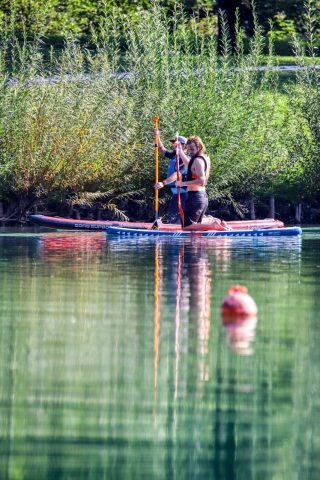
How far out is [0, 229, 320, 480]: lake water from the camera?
Result: 8859 millimetres

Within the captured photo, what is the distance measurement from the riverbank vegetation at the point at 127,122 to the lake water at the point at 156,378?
32.1 ft

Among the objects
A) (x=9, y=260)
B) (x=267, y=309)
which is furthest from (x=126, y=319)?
(x=9, y=260)

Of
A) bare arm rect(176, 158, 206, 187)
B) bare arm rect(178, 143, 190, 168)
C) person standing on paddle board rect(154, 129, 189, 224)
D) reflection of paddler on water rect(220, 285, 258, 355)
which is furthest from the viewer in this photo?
person standing on paddle board rect(154, 129, 189, 224)

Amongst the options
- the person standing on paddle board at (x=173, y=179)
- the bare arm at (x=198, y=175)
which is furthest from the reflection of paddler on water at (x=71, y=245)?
the bare arm at (x=198, y=175)

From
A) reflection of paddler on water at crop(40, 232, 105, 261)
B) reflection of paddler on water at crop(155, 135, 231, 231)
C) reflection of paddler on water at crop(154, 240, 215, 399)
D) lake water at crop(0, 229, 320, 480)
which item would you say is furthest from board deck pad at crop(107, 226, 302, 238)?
lake water at crop(0, 229, 320, 480)

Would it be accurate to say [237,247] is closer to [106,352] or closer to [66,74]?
[66,74]

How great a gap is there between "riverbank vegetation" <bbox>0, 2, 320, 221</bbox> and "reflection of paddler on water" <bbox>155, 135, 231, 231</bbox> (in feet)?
10.1

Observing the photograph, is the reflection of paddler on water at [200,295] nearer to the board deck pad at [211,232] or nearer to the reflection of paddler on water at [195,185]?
the board deck pad at [211,232]

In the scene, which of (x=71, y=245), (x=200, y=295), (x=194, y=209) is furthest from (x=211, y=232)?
(x=200, y=295)

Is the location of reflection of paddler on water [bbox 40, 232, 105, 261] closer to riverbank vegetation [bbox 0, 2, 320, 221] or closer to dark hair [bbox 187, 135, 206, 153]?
riverbank vegetation [bbox 0, 2, 320, 221]

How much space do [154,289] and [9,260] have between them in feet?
15.4

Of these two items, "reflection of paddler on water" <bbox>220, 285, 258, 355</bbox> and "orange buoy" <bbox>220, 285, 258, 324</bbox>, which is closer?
"reflection of paddler on water" <bbox>220, 285, 258, 355</bbox>

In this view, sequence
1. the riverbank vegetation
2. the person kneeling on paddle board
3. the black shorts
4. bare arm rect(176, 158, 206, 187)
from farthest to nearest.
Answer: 1. the riverbank vegetation
2. the black shorts
3. bare arm rect(176, 158, 206, 187)
4. the person kneeling on paddle board

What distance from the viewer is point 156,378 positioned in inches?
433
